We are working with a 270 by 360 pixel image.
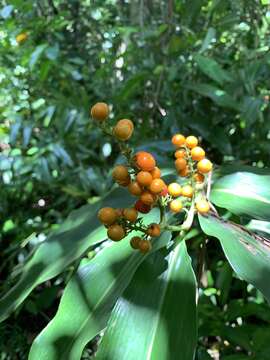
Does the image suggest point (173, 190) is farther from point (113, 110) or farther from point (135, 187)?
point (113, 110)

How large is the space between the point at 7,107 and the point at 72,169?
455 mm

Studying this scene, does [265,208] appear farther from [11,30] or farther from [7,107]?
[7,107]

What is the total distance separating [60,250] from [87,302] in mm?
245

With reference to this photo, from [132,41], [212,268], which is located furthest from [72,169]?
[212,268]

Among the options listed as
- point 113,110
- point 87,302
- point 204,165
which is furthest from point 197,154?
point 113,110

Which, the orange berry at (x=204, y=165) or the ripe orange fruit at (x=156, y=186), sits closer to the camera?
the ripe orange fruit at (x=156, y=186)

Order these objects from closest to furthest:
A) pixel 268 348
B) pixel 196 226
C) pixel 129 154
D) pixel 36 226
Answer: pixel 129 154, pixel 268 348, pixel 196 226, pixel 36 226

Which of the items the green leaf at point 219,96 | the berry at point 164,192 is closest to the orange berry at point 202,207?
the berry at point 164,192

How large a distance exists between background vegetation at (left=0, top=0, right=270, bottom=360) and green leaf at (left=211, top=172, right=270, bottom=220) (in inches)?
17.1

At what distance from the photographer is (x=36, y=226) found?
1.94 m

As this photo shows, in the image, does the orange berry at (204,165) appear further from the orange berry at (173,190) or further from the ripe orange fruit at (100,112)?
the ripe orange fruit at (100,112)

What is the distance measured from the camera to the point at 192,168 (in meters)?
0.94

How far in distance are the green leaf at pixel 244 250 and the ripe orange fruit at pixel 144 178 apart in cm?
18

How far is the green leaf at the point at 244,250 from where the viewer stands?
760 millimetres
